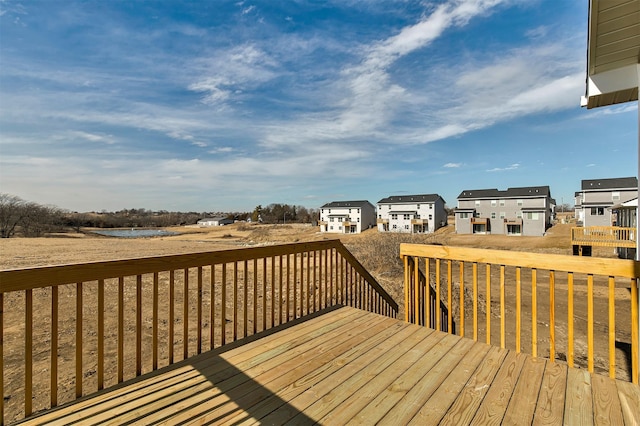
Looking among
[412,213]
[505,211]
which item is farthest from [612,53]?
[412,213]

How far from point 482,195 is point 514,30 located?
91.4ft

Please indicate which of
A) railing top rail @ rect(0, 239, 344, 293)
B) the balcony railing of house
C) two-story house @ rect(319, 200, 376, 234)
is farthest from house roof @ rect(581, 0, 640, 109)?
two-story house @ rect(319, 200, 376, 234)

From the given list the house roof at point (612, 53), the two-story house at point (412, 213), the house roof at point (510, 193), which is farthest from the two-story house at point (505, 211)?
the house roof at point (612, 53)

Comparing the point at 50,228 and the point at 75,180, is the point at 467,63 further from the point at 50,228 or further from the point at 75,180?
the point at 50,228

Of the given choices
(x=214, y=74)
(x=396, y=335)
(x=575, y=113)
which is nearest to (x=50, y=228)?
(x=214, y=74)

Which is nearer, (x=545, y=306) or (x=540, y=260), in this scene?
(x=540, y=260)

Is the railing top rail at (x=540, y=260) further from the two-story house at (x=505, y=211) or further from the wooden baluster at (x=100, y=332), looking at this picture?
the two-story house at (x=505, y=211)

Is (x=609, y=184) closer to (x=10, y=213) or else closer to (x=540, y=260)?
(x=540, y=260)

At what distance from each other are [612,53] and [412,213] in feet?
117

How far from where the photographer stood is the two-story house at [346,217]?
41.4 m

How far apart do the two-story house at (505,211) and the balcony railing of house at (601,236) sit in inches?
646

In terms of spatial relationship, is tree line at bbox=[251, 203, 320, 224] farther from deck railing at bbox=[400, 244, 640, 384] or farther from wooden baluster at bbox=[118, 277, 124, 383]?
wooden baluster at bbox=[118, 277, 124, 383]

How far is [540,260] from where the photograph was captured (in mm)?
2303

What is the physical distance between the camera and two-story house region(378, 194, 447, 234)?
36.0 meters
